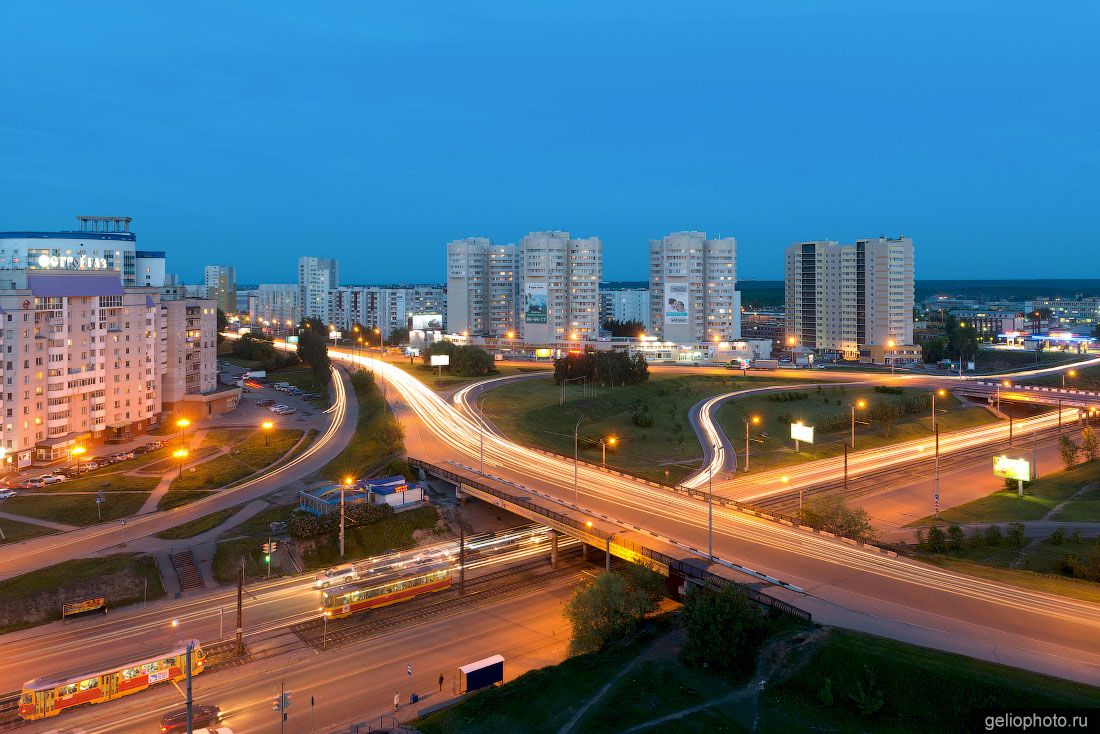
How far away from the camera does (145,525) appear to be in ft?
171

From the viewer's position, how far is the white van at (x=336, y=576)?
4350 centimetres

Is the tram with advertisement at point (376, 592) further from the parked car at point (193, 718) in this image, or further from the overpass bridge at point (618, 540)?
the parked car at point (193, 718)

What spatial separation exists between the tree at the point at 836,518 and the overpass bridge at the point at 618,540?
30.8 ft

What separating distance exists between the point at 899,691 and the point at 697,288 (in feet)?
421

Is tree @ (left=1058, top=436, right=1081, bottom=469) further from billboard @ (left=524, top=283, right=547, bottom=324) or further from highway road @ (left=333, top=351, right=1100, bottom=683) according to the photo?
billboard @ (left=524, top=283, right=547, bottom=324)

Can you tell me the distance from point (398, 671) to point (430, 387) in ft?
222

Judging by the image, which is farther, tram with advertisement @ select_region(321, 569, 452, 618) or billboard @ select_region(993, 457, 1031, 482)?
billboard @ select_region(993, 457, 1031, 482)

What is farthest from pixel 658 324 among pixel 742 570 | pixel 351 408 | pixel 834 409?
pixel 742 570

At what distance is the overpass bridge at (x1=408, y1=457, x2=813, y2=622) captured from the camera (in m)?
35.8

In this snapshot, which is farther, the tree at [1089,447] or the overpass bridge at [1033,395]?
the overpass bridge at [1033,395]

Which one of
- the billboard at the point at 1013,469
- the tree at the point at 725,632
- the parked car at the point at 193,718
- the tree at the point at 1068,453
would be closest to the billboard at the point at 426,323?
the tree at the point at 1068,453

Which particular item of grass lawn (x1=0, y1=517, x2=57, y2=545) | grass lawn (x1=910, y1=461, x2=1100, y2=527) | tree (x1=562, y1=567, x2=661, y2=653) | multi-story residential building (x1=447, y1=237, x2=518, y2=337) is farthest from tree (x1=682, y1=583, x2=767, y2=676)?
multi-story residential building (x1=447, y1=237, x2=518, y2=337)

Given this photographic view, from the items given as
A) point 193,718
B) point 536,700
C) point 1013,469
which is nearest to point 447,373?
point 1013,469

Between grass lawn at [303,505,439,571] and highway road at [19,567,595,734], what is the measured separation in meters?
10.7
